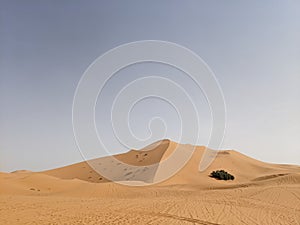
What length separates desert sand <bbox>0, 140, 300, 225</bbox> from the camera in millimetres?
11484

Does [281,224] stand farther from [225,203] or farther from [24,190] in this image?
[24,190]

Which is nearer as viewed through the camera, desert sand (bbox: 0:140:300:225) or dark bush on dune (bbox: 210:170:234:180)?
desert sand (bbox: 0:140:300:225)

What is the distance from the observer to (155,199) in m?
17.5

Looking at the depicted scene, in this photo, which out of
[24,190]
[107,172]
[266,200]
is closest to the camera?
[266,200]

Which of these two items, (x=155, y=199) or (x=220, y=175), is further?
(x=220, y=175)

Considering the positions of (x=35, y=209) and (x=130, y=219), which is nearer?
(x=130, y=219)

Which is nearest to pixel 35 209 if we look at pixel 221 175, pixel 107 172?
pixel 221 175

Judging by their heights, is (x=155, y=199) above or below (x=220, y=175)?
below

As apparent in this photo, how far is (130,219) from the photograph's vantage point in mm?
11266

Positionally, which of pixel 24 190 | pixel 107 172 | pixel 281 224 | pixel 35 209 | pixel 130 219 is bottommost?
pixel 281 224

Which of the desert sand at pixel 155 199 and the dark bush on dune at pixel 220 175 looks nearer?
the desert sand at pixel 155 199

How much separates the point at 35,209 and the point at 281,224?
11.1 meters

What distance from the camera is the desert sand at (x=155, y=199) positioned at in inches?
452

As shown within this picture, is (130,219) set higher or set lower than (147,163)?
lower
